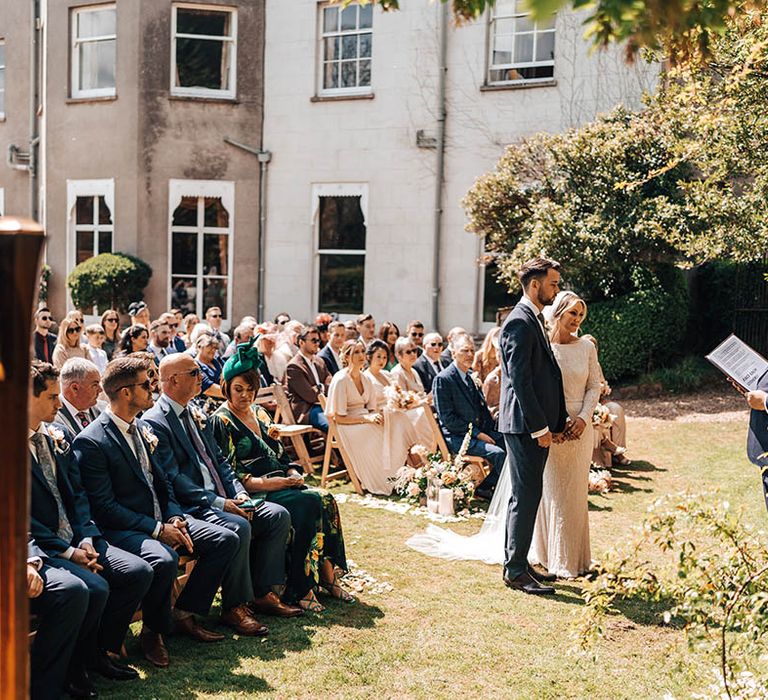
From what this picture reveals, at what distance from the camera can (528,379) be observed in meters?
6.64

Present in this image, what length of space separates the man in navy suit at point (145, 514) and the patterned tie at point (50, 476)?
1.01ft

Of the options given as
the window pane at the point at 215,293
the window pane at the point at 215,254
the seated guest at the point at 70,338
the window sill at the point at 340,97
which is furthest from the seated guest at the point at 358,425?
the window pane at the point at 215,254

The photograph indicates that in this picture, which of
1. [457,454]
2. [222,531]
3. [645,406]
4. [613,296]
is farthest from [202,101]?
[222,531]

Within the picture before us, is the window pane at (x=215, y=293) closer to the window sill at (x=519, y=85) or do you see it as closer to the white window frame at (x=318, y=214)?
the white window frame at (x=318, y=214)

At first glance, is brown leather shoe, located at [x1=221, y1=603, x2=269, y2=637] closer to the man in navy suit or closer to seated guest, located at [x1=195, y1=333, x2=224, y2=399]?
the man in navy suit

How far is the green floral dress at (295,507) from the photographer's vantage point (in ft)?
20.9

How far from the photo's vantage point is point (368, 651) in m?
5.58

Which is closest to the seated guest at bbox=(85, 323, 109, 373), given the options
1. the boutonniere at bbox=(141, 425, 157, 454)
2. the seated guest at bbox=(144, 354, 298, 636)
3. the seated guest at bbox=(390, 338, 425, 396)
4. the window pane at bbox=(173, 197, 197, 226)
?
the seated guest at bbox=(390, 338, 425, 396)

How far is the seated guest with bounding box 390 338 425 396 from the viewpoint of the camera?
37.0ft

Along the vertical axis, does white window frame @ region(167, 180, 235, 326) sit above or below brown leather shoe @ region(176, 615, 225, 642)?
above

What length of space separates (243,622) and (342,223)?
1526cm

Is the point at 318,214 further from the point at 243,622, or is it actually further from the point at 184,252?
the point at 243,622

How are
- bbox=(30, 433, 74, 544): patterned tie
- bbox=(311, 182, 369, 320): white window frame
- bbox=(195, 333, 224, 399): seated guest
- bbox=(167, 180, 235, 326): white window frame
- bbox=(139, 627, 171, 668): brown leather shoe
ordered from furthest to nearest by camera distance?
bbox=(167, 180, 235, 326): white window frame
bbox=(311, 182, 369, 320): white window frame
bbox=(195, 333, 224, 399): seated guest
bbox=(139, 627, 171, 668): brown leather shoe
bbox=(30, 433, 74, 544): patterned tie

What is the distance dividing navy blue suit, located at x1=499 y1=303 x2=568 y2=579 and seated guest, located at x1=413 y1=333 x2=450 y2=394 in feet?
16.0
